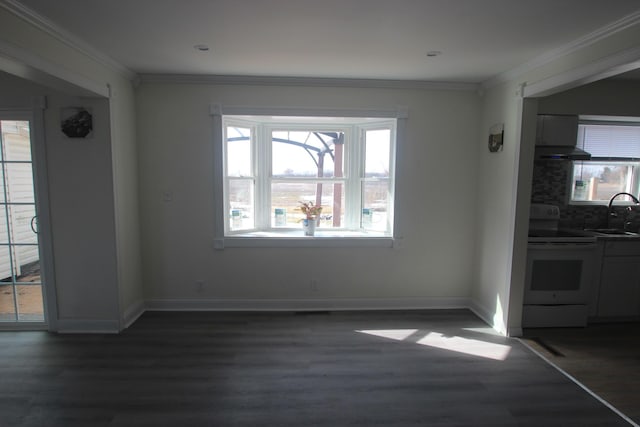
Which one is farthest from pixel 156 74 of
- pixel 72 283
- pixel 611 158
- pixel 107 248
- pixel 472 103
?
pixel 611 158

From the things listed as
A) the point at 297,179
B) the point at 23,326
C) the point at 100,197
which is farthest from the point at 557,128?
the point at 23,326

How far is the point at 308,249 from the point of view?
385 centimetres

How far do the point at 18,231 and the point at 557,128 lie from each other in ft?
17.5

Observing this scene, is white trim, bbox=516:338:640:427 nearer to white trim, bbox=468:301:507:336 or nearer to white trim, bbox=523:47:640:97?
white trim, bbox=468:301:507:336

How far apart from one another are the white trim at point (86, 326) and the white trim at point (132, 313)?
0.10 m

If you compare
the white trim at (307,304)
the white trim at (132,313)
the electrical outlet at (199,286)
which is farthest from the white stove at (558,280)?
the white trim at (132,313)

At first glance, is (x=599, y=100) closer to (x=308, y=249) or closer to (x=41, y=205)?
(x=308, y=249)

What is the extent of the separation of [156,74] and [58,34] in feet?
3.63

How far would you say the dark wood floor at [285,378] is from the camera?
2.17 metres

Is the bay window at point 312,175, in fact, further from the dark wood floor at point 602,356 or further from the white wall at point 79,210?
the dark wood floor at point 602,356

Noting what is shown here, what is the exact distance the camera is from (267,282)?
12.6 feet

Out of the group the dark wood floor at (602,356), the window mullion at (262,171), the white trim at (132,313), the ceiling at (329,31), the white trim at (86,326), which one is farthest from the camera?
the window mullion at (262,171)

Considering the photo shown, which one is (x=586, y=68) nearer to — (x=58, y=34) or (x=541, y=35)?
(x=541, y=35)

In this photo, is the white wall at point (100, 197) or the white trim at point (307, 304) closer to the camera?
the white wall at point (100, 197)
